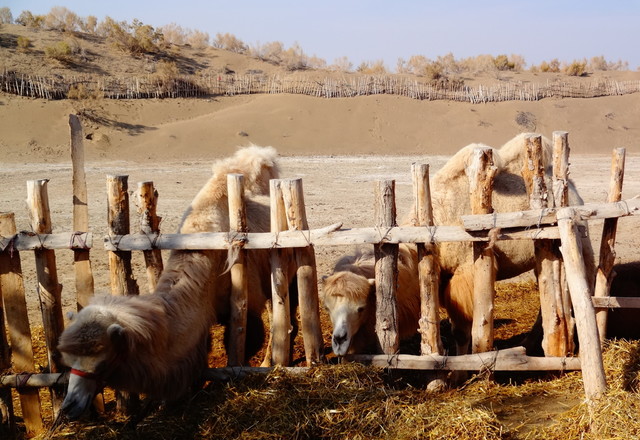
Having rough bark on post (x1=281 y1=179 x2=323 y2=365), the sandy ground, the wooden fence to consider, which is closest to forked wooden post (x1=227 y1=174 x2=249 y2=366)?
rough bark on post (x1=281 y1=179 x2=323 y2=365)

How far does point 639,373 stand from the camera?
15.7 feet

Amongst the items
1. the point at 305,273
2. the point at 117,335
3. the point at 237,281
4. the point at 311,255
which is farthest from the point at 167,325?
the point at 311,255

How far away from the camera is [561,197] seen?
200 inches

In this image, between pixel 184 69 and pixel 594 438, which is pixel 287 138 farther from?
pixel 594 438

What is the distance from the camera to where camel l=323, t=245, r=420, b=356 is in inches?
189

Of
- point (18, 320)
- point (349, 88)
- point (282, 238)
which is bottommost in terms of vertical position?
point (18, 320)

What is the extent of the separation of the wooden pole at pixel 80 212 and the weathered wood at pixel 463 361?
2.35m

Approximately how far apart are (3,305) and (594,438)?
487 centimetres

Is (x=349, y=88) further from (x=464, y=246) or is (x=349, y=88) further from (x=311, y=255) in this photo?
(x=311, y=255)

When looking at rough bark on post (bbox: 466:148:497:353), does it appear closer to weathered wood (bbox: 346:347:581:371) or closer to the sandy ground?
weathered wood (bbox: 346:347:581:371)

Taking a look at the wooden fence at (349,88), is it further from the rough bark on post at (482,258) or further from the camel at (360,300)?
the rough bark on post at (482,258)

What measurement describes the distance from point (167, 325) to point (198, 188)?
13038mm

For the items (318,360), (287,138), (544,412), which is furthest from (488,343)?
(287,138)

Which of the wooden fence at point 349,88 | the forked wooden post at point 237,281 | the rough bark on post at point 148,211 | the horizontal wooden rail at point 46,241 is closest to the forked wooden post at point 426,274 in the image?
the forked wooden post at point 237,281
